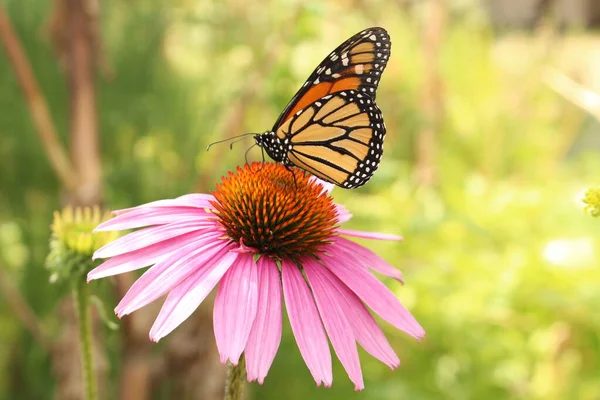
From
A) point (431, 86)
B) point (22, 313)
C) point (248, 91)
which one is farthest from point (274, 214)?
point (431, 86)

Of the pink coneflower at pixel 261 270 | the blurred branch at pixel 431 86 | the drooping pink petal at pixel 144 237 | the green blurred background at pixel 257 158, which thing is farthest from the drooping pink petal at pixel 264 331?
the blurred branch at pixel 431 86

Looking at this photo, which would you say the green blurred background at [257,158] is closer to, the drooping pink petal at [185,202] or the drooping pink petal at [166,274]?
the drooping pink petal at [185,202]

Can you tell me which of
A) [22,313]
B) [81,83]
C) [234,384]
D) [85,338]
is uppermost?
[81,83]

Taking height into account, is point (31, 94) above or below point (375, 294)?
above

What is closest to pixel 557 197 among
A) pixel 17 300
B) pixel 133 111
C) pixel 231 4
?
pixel 231 4

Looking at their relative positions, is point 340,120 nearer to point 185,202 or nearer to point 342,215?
point 342,215

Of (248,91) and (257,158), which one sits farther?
(257,158)

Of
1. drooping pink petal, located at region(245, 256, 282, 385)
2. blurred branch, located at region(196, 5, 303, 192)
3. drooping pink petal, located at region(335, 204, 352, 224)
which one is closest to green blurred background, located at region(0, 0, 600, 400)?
blurred branch, located at region(196, 5, 303, 192)

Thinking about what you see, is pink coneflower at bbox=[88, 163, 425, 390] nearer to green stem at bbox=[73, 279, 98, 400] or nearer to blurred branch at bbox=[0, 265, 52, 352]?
green stem at bbox=[73, 279, 98, 400]
